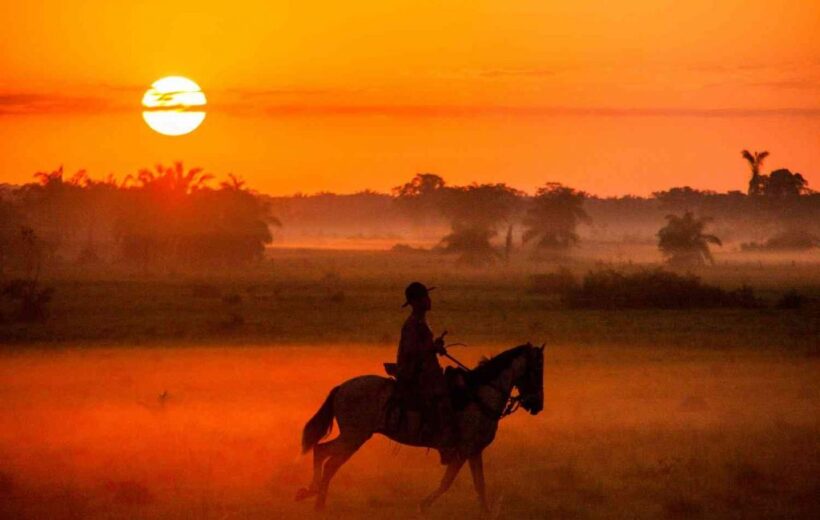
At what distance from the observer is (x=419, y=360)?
39.2 ft

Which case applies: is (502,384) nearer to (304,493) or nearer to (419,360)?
(419,360)

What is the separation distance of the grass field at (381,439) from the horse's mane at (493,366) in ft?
4.00

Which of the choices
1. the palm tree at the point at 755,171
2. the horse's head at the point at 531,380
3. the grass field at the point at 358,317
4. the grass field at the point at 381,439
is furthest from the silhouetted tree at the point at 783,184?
the horse's head at the point at 531,380

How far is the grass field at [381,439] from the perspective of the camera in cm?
1330

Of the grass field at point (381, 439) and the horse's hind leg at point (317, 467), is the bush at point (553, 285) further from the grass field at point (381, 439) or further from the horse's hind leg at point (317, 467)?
the horse's hind leg at point (317, 467)

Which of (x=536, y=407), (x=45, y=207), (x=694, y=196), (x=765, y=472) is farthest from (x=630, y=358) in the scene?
(x=694, y=196)

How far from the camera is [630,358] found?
29.9 metres

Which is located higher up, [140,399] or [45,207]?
[45,207]

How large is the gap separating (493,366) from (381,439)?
5262 millimetres

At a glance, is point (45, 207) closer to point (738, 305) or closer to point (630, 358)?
point (738, 305)

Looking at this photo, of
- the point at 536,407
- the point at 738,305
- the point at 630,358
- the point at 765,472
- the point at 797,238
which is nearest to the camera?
the point at 536,407

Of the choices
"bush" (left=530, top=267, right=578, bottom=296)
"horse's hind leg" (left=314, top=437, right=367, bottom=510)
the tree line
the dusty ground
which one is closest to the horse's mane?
"horse's hind leg" (left=314, top=437, right=367, bottom=510)

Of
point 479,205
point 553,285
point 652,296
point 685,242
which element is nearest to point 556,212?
point 479,205

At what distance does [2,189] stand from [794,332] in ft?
285
